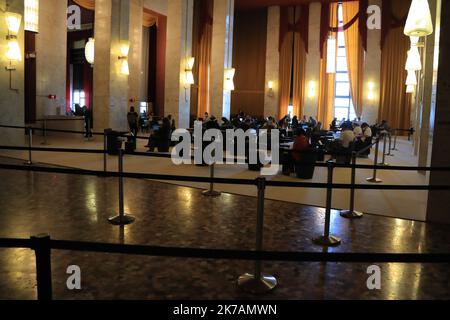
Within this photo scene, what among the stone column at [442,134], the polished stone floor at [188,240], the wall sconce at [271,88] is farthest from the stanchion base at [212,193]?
the wall sconce at [271,88]

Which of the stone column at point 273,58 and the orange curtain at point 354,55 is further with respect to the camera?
the stone column at point 273,58

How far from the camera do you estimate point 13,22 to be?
36.2 feet

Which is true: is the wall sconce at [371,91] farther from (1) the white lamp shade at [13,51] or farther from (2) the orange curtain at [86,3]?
(1) the white lamp shade at [13,51]

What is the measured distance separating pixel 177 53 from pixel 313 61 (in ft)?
36.9

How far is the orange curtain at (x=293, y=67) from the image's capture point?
2539cm

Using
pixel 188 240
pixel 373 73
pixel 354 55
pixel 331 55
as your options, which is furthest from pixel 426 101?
pixel 331 55

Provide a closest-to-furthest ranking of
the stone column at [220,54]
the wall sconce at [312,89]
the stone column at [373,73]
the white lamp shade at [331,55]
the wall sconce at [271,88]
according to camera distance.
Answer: the stone column at [220,54], the stone column at [373,73], the white lamp shade at [331,55], the wall sconce at [312,89], the wall sconce at [271,88]

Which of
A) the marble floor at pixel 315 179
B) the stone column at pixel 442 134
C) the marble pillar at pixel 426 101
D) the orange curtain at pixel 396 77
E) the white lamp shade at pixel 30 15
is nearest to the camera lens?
the stone column at pixel 442 134

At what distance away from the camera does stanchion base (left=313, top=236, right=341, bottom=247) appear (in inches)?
178

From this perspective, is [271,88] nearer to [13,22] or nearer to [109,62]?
[109,62]

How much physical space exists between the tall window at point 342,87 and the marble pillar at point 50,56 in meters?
16.3
